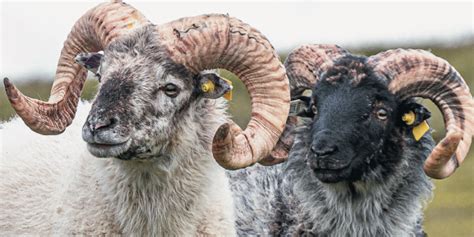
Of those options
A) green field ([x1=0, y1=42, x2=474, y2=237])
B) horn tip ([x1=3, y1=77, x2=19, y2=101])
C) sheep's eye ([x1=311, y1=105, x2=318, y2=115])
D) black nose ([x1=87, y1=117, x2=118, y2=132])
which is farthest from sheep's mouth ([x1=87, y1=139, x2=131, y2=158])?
green field ([x1=0, y1=42, x2=474, y2=237])

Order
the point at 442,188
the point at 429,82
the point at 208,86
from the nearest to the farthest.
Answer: the point at 208,86, the point at 429,82, the point at 442,188

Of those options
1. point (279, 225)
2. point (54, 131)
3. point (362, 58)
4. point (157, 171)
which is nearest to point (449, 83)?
point (362, 58)

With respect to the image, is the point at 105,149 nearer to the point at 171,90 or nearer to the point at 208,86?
the point at 171,90

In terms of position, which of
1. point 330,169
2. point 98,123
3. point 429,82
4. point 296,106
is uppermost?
point 98,123

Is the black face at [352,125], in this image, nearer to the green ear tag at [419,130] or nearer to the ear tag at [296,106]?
the green ear tag at [419,130]

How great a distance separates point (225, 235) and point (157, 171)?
3.09 ft

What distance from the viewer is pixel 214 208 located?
36.2 feet

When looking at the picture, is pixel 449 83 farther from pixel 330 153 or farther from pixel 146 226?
pixel 146 226

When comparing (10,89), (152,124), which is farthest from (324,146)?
(10,89)

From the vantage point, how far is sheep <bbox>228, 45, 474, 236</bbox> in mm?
10836

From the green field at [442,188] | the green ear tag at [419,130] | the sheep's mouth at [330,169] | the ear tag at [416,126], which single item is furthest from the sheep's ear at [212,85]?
the green field at [442,188]

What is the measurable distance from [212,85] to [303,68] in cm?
141

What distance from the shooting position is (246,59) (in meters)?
10.7

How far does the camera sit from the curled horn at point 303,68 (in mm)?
11578
